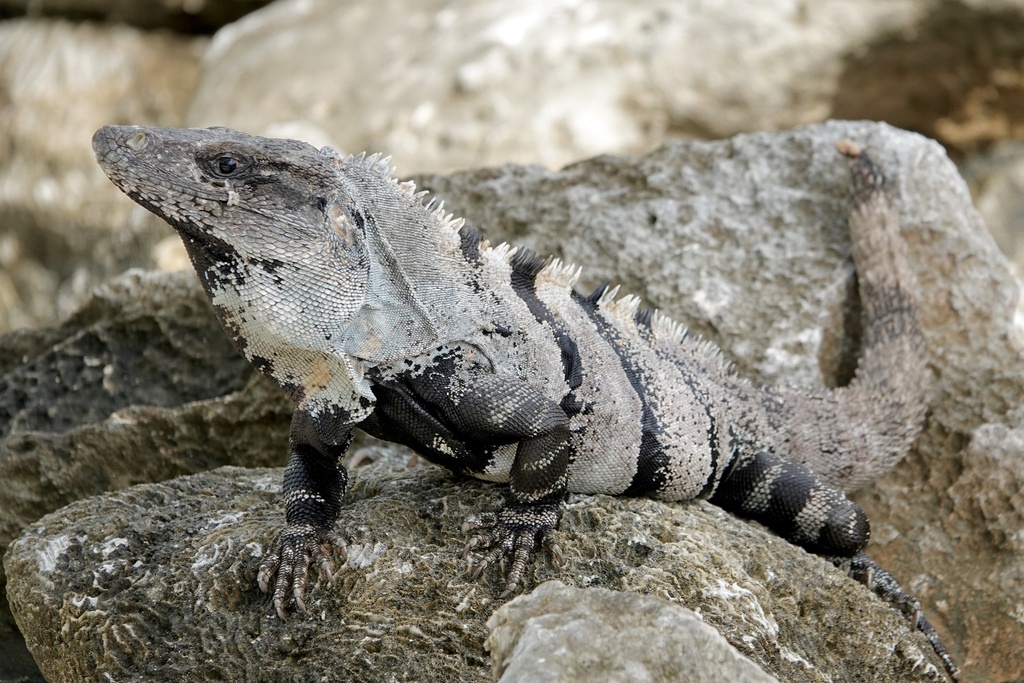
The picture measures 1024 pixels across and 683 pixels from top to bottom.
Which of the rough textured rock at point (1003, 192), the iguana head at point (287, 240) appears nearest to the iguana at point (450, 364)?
the iguana head at point (287, 240)

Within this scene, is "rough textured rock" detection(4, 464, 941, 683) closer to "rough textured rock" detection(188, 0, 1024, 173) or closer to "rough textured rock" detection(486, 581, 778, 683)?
"rough textured rock" detection(486, 581, 778, 683)

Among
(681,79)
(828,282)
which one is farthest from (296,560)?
(681,79)

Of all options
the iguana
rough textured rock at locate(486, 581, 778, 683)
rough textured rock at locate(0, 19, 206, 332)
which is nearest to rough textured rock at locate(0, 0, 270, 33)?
rough textured rock at locate(0, 19, 206, 332)

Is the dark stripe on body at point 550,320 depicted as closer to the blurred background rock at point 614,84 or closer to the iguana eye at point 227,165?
the iguana eye at point 227,165

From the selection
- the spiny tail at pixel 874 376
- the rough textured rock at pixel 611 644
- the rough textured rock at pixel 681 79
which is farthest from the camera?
the rough textured rock at pixel 681 79

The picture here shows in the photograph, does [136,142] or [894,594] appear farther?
[894,594]

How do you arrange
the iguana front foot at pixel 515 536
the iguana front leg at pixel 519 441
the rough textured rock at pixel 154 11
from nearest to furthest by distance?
the iguana front foot at pixel 515 536 < the iguana front leg at pixel 519 441 < the rough textured rock at pixel 154 11

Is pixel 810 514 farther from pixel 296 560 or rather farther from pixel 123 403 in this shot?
pixel 123 403
